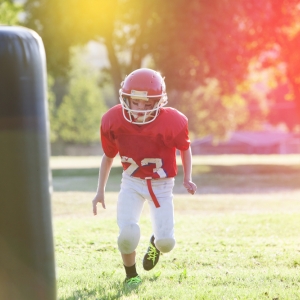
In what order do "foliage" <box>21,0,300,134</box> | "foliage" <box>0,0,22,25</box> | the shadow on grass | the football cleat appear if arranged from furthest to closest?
"foliage" <box>21,0,300,134</box>, "foliage" <box>0,0,22,25</box>, the football cleat, the shadow on grass

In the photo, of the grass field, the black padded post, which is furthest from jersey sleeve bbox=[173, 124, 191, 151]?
the black padded post

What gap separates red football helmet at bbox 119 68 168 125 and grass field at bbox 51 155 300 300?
4.44 feet

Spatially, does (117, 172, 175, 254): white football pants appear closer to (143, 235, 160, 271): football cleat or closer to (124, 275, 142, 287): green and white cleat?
(124, 275, 142, 287): green and white cleat

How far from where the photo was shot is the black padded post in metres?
2.95

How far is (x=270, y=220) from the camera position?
924 centimetres

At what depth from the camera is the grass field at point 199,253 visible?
4547 millimetres

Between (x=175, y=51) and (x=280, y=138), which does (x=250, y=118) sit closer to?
(x=280, y=138)

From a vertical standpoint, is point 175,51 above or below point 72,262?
above

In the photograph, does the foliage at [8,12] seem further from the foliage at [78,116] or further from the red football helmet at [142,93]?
the foliage at [78,116]

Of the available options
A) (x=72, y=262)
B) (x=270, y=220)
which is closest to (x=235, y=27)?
(x=270, y=220)

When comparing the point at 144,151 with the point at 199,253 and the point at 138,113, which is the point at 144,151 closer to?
the point at 138,113

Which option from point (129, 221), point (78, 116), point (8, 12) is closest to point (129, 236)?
point (129, 221)

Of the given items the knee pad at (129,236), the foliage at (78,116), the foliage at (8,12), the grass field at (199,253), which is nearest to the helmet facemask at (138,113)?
the knee pad at (129,236)

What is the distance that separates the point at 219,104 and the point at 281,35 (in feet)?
113
